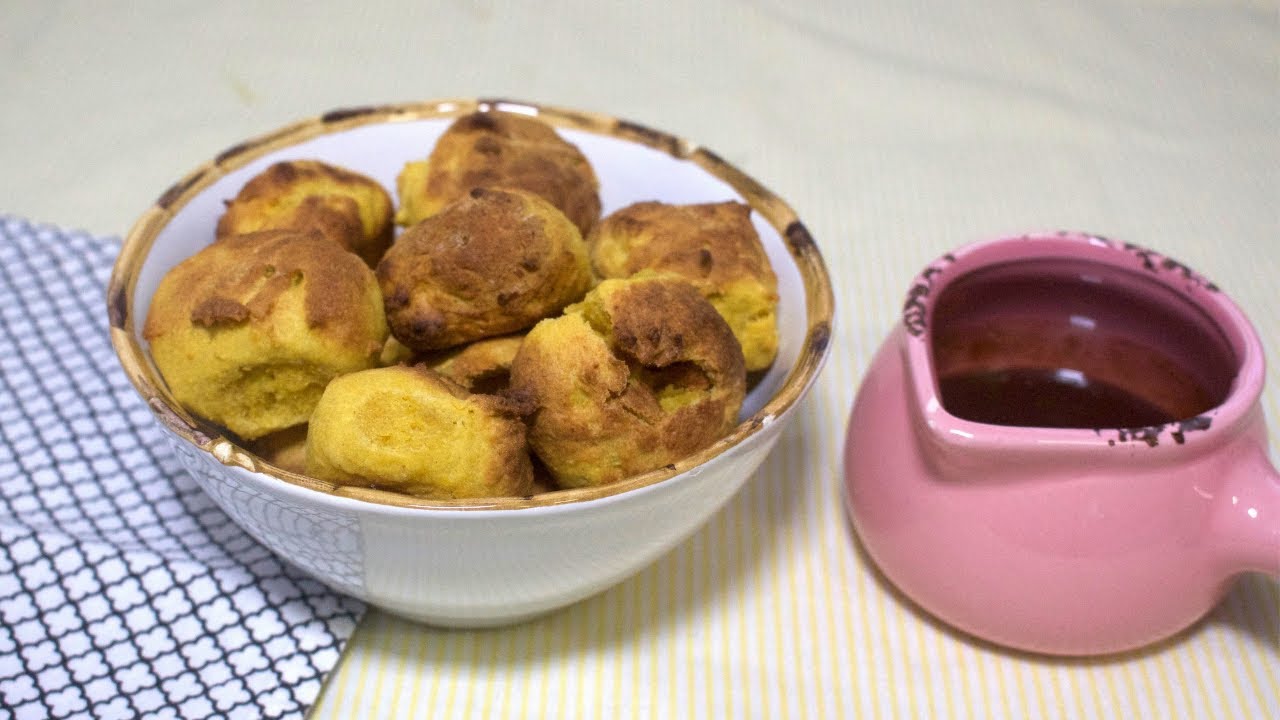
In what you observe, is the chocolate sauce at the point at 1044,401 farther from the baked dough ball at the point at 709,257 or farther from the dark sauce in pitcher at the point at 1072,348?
the baked dough ball at the point at 709,257

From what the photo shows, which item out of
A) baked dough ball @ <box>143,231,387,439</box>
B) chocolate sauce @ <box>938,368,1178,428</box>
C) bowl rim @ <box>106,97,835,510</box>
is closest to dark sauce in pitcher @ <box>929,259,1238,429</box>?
chocolate sauce @ <box>938,368,1178,428</box>

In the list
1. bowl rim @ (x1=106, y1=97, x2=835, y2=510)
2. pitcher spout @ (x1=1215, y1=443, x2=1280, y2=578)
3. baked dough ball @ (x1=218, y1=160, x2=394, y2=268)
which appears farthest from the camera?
baked dough ball @ (x1=218, y1=160, x2=394, y2=268)

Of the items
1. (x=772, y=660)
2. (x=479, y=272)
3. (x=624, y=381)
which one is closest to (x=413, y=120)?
(x=479, y=272)

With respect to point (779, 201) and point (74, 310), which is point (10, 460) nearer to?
point (74, 310)

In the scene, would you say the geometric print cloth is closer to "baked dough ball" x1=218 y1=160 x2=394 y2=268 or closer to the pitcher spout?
"baked dough ball" x1=218 y1=160 x2=394 y2=268

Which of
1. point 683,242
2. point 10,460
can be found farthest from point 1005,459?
point 10,460

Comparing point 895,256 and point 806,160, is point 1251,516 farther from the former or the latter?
point 806,160

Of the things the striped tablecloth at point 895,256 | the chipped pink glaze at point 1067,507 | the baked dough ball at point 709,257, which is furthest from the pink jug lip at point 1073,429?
the striped tablecloth at point 895,256
